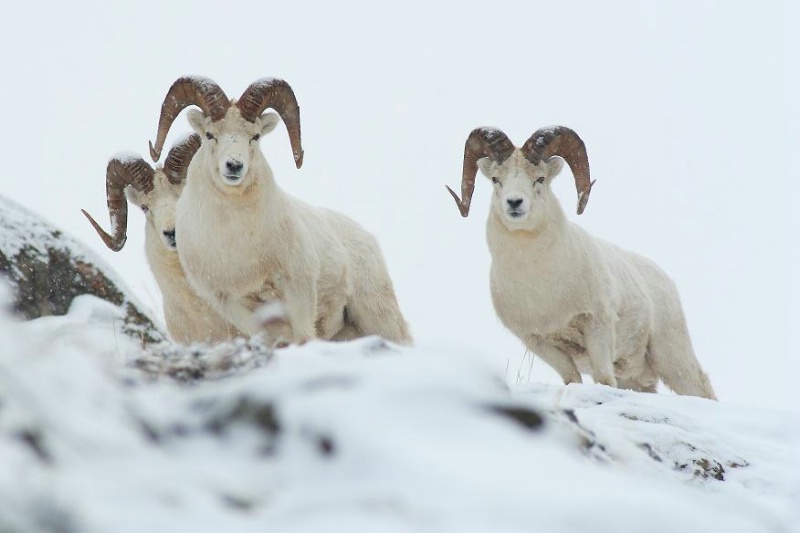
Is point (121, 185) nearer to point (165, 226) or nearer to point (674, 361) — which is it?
point (165, 226)

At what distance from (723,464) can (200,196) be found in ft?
16.0

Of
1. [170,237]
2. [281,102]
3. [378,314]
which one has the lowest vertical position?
[378,314]

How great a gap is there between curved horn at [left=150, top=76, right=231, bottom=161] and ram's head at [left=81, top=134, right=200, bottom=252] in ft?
2.46

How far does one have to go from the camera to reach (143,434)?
332 centimetres

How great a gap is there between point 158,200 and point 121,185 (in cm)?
42

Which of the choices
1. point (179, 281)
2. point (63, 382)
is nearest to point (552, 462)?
point (63, 382)

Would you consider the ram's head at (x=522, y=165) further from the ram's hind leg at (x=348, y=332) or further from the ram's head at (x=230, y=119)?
the ram's head at (x=230, y=119)

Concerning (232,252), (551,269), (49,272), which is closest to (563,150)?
(551,269)

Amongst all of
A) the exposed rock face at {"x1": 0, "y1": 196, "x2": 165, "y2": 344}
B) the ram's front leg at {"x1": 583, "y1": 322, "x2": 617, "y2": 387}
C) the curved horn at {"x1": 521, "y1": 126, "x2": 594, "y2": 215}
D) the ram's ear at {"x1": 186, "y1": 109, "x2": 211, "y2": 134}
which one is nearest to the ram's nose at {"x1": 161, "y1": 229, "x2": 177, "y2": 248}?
the ram's ear at {"x1": 186, "y1": 109, "x2": 211, "y2": 134}

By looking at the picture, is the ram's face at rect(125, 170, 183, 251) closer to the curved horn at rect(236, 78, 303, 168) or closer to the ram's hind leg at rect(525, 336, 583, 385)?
the curved horn at rect(236, 78, 303, 168)

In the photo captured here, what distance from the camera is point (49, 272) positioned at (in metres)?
8.01

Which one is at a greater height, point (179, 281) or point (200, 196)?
point (200, 196)

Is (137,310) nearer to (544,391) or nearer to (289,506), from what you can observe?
(544,391)

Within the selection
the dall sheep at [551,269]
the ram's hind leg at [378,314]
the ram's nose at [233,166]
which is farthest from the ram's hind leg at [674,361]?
the ram's nose at [233,166]
